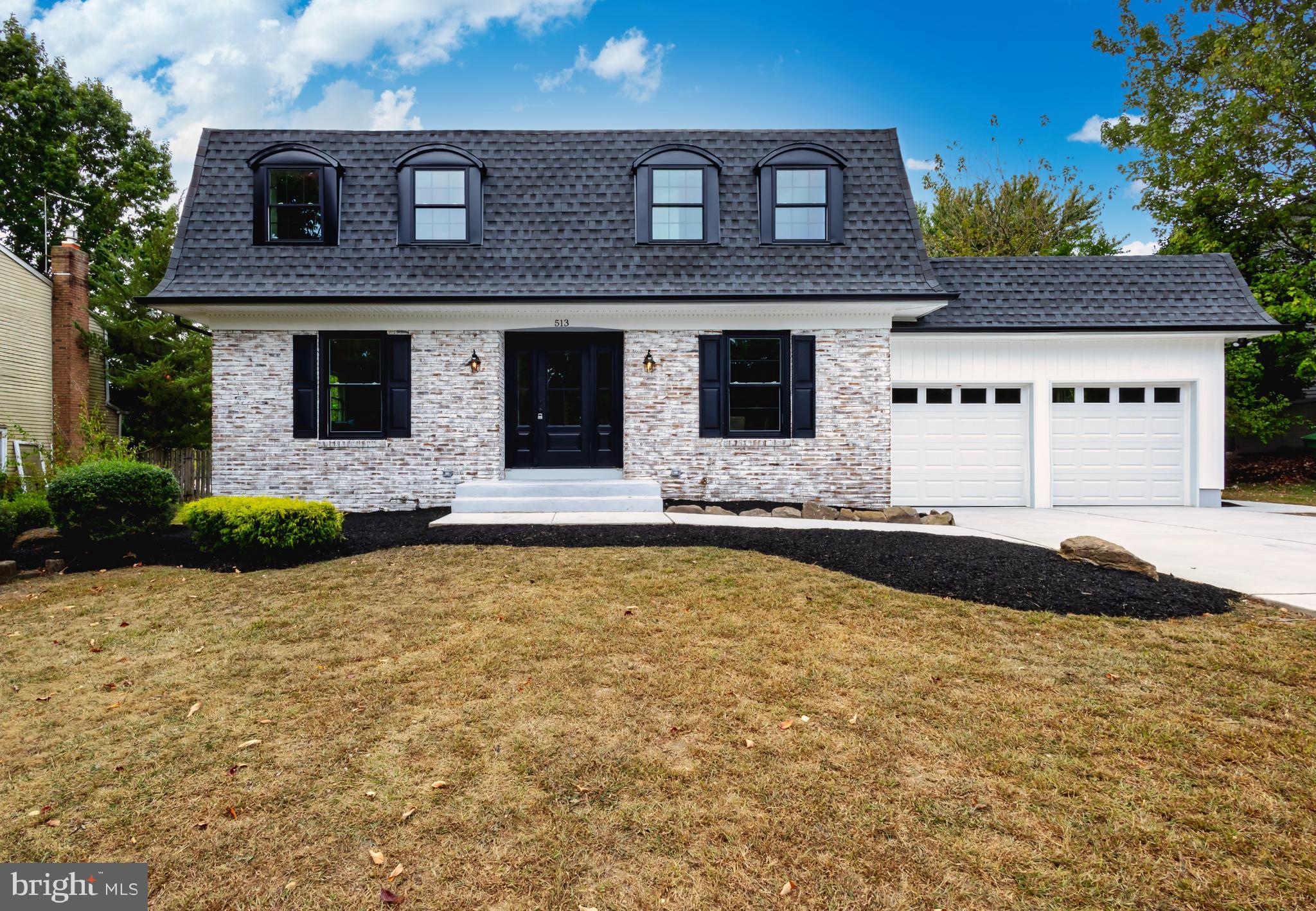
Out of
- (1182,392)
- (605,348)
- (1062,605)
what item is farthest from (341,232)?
(1182,392)

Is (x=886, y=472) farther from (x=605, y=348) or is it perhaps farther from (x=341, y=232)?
(x=341, y=232)

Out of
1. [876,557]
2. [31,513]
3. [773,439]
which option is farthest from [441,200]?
[876,557]

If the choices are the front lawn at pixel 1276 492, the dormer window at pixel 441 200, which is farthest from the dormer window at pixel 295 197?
the front lawn at pixel 1276 492

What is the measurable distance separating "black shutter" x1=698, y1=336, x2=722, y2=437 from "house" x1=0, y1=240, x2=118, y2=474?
14417mm

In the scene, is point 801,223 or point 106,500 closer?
point 106,500

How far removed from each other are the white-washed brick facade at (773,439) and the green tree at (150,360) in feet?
45.1

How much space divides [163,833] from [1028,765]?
12.2 feet

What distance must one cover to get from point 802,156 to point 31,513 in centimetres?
1251

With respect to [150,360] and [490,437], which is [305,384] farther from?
[150,360]

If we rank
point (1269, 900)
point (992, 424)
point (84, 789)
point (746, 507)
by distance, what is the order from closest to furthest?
point (1269, 900), point (84, 789), point (746, 507), point (992, 424)

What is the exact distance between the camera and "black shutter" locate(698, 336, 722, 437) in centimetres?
1050

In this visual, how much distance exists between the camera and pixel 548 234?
10742 mm

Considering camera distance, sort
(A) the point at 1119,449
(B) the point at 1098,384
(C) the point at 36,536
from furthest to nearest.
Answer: (A) the point at 1119,449
(B) the point at 1098,384
(C) the point at 36,536

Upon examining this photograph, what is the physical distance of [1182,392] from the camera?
11.4 meters
